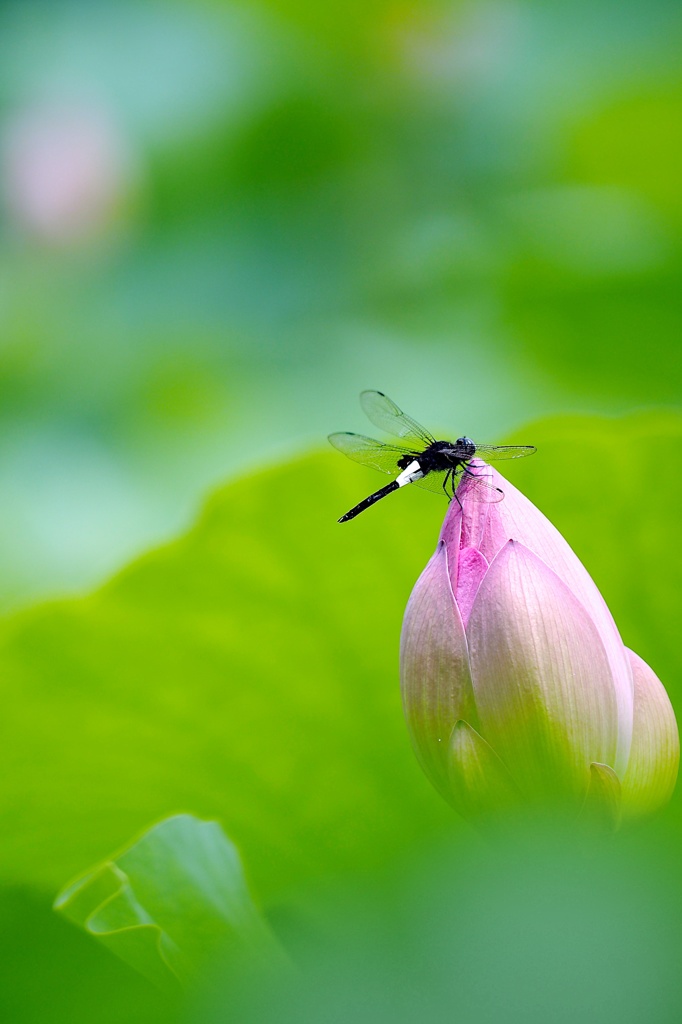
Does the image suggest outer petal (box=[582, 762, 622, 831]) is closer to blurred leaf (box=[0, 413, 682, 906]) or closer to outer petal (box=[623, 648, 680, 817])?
outer petal (box=[623, 648, 680, 817])

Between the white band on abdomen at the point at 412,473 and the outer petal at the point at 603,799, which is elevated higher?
the white band on abdomen at the point at 412,473

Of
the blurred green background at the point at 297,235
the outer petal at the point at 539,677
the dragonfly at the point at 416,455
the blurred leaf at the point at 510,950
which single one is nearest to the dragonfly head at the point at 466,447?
the dragonfly at the point at 416,455

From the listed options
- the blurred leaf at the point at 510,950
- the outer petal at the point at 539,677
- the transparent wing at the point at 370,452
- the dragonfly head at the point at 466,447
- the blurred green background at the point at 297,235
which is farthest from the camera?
the blurred green background at the point at 297,235

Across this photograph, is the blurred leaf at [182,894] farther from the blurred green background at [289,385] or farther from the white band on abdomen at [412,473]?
the white band on abdomen at [412,473]

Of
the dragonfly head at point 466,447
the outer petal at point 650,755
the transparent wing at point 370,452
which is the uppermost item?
the transparent wing at point 370,452

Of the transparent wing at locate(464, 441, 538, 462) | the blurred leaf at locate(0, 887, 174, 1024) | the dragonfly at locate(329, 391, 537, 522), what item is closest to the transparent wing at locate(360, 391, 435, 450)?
the dragonfly at locate(329, 391, 537, 522)

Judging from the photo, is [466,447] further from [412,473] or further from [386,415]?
[386,415]

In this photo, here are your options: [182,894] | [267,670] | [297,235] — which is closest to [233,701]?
[267,670]
